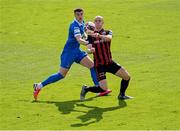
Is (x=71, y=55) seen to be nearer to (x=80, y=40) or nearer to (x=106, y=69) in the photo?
(x=80, y=40)

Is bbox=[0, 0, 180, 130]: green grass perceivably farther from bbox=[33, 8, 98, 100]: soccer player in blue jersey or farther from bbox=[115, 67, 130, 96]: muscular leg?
bbox=[33, 8, 98, 100]: soccer player in blue jersey

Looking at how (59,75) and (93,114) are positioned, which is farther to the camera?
(59,75)

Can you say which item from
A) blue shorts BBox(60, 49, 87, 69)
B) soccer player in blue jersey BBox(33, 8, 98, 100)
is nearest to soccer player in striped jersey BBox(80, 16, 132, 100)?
soccer player in blue jersey BBox(33, 8, 98, 100)

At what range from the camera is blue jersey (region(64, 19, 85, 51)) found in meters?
17.0

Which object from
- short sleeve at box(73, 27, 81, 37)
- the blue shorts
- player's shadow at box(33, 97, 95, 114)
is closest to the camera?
player's shadow at box(33, 97, 95, 114)

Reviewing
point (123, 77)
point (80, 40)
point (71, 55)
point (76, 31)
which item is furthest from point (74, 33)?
point (123, 77)

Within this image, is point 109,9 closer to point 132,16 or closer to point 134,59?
point 132,16

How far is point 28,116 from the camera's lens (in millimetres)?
15844

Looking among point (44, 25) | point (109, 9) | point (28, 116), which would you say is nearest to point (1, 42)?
point (44, 25)

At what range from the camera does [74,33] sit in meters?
17.0

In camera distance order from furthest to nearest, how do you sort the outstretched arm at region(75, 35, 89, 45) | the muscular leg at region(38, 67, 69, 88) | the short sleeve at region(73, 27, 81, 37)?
the muscular leg at region(38, 67, 69, 88) → the short sleeve at region(73, 27, 81, 37) → the outstretched arm at region(75, 35, 89, 45)

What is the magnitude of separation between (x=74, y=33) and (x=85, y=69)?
5163 millimetres

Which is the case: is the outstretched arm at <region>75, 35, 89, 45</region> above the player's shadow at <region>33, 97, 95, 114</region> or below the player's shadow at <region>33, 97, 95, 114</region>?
above

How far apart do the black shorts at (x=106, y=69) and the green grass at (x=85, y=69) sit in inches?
26.7
